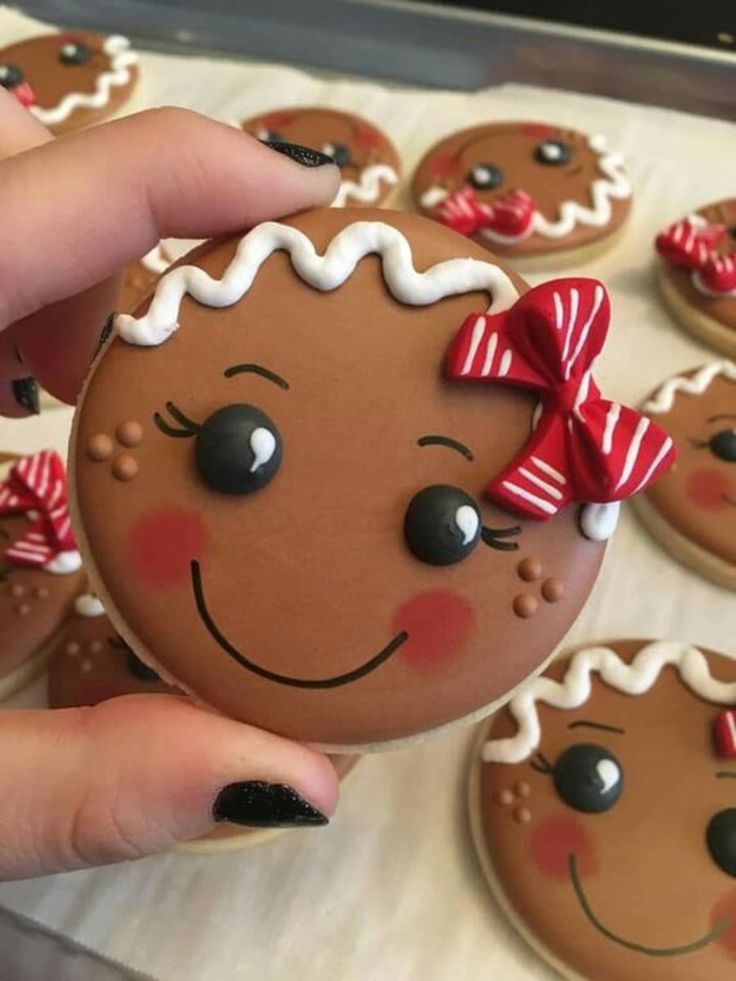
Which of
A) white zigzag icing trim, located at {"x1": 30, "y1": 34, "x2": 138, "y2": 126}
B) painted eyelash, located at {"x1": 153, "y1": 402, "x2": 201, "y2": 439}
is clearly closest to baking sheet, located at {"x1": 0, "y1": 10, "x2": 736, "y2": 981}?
painted eyelash, located at {"x1": 153, "y1": 402, "x2": 201, "y2": 439}

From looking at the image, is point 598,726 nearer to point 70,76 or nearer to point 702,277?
point 702,277

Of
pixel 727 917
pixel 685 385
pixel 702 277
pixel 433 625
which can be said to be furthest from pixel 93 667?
pixel 702 277

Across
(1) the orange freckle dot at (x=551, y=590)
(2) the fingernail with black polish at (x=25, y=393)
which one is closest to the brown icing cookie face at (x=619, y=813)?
(1) the orange freckle dot at (x=551, y=590)

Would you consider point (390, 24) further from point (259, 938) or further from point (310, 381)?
point (259, 938)

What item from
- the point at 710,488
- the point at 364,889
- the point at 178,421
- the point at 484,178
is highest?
the point at 178,421

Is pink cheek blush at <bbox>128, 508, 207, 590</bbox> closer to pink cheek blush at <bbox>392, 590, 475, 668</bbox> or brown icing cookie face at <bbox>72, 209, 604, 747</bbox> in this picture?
brown icing cookie face at <bbox>72, 209, 604, 747</bbox>

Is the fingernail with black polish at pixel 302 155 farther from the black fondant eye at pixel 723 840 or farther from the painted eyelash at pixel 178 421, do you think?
the black fondant eye at pixel 723 840

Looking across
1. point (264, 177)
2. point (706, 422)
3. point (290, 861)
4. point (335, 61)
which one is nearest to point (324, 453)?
point (264, 177)
